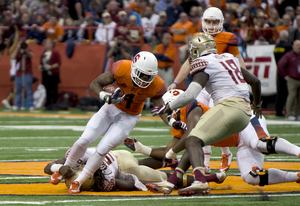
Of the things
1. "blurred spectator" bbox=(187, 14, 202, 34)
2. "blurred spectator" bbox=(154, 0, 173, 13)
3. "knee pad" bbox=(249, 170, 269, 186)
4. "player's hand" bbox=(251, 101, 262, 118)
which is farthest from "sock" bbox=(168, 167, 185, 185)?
"blurred spectator" bbox=(154, 0, 173, 13)

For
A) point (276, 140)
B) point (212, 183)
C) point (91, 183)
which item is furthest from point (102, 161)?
point (276, 140)

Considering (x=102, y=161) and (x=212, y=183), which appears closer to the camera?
(x=102, y=161)

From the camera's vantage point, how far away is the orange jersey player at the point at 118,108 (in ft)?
16.1

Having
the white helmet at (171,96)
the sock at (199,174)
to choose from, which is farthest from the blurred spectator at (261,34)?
the sock at (199,174)

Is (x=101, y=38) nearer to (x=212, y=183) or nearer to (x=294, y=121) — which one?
(x=294, y=121)

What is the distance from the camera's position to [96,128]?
519cm

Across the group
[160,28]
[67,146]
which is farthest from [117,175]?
[160,28]

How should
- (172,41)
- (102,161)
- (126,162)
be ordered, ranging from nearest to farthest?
(102,161) < (126,162) < (172,41)

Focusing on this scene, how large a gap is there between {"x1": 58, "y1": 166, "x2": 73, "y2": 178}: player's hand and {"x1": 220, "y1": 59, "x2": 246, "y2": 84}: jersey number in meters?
1.82

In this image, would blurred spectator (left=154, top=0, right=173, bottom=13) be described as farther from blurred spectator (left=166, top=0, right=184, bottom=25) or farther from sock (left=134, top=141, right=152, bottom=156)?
sock (left=134, top=141, right=152, bottom=156)

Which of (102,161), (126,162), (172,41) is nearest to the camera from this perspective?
(102,161)

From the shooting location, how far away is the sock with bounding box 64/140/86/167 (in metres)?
5.09

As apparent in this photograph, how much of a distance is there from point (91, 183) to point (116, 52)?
28.3 feet

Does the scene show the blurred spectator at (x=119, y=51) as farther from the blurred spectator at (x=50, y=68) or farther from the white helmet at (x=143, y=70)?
the white helmet at (x=143, y=70)
